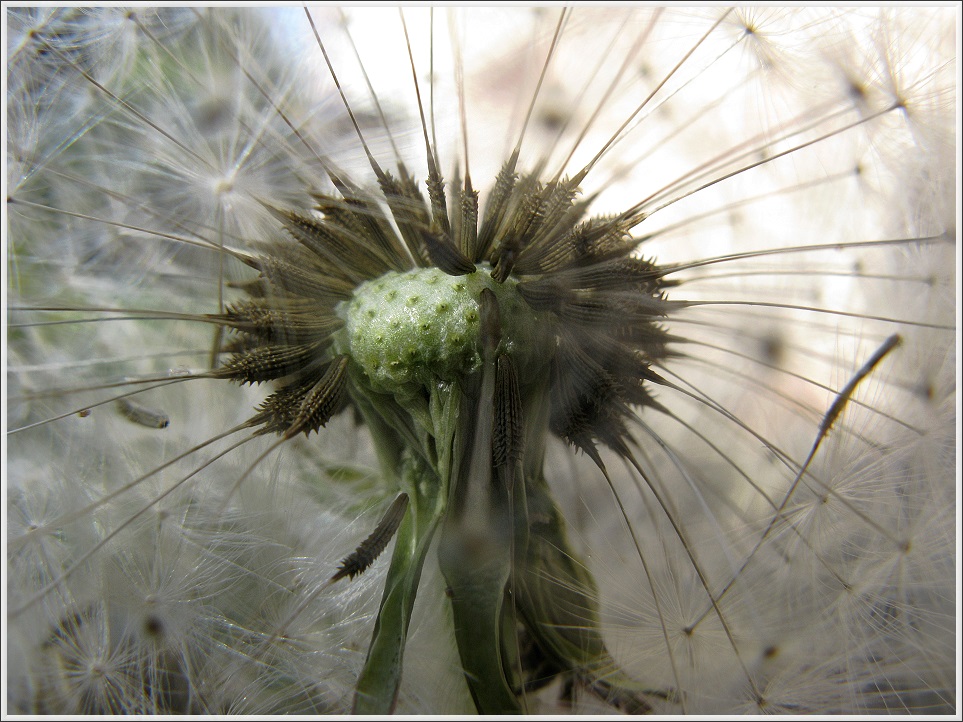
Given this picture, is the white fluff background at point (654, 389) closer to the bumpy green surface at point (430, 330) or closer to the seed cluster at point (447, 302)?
the seed cluster at point (447, 302)

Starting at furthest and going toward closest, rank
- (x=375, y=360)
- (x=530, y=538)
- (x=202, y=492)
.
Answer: (x=202, y=492) → (x=530, y=538) → (x=375, y=360)

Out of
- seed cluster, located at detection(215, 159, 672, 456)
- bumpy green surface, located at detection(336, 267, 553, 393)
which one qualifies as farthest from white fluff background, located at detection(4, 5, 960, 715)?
bumpy green surface, located at detection(336, 267, 553, 393)

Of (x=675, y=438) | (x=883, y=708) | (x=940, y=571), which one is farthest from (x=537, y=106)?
(x=883, y=708)

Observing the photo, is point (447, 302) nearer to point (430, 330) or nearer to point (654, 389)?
point (430, 330)

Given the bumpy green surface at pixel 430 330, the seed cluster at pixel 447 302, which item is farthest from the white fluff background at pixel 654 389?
the bumpy green surface at pixel 430 330

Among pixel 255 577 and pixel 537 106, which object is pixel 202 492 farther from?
pixel 537 106

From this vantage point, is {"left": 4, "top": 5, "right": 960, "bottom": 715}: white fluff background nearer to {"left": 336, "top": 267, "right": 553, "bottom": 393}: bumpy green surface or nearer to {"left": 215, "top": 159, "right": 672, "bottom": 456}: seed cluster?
{"left": 215, "top": 159, "right": 672, "bottom": 456}: seed cluster
